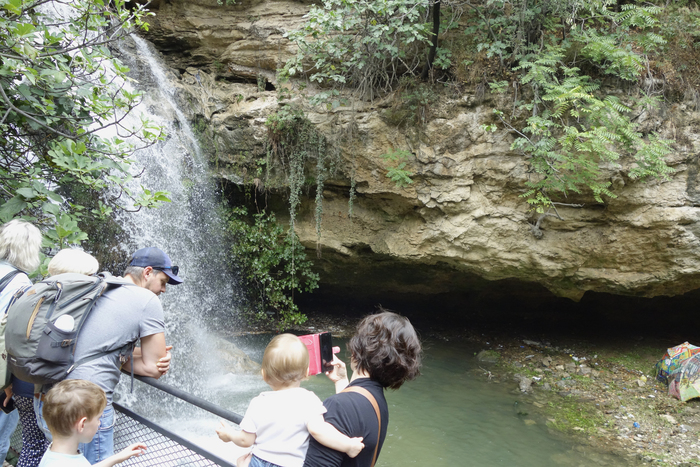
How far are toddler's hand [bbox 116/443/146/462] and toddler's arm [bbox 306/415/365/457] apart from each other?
87 cm

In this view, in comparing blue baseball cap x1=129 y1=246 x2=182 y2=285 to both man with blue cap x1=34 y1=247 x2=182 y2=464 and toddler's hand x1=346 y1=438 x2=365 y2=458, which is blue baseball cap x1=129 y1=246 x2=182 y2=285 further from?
toddler's hand x1=346 y1=438 x2=365 y2=458

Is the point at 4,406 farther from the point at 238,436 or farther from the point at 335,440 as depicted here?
the point at 335,440

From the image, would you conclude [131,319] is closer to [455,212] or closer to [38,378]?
[38,378]

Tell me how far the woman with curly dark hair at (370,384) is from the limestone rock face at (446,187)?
5050mm

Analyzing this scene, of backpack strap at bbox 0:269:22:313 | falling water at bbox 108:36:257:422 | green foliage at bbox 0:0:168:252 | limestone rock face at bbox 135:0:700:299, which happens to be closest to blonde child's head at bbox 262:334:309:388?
backpack strap at bbox 0:269:22:313

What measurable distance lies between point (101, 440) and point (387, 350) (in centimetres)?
145

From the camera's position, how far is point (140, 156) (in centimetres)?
664

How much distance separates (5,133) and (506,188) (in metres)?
5.69

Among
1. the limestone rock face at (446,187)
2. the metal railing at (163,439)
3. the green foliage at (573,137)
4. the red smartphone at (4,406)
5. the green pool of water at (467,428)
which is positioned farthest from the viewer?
the limestone rock face at (446,187)

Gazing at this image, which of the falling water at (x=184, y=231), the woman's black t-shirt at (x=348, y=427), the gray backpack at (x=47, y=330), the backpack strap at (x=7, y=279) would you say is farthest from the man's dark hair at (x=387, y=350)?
the falling water at (x=184, y=231)

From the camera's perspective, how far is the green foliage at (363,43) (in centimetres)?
561

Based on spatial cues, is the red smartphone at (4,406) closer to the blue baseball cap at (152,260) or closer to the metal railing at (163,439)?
the metal railing at (163,439)

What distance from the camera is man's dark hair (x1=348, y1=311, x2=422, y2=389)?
1591 mm

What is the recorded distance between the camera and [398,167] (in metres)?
6.41
